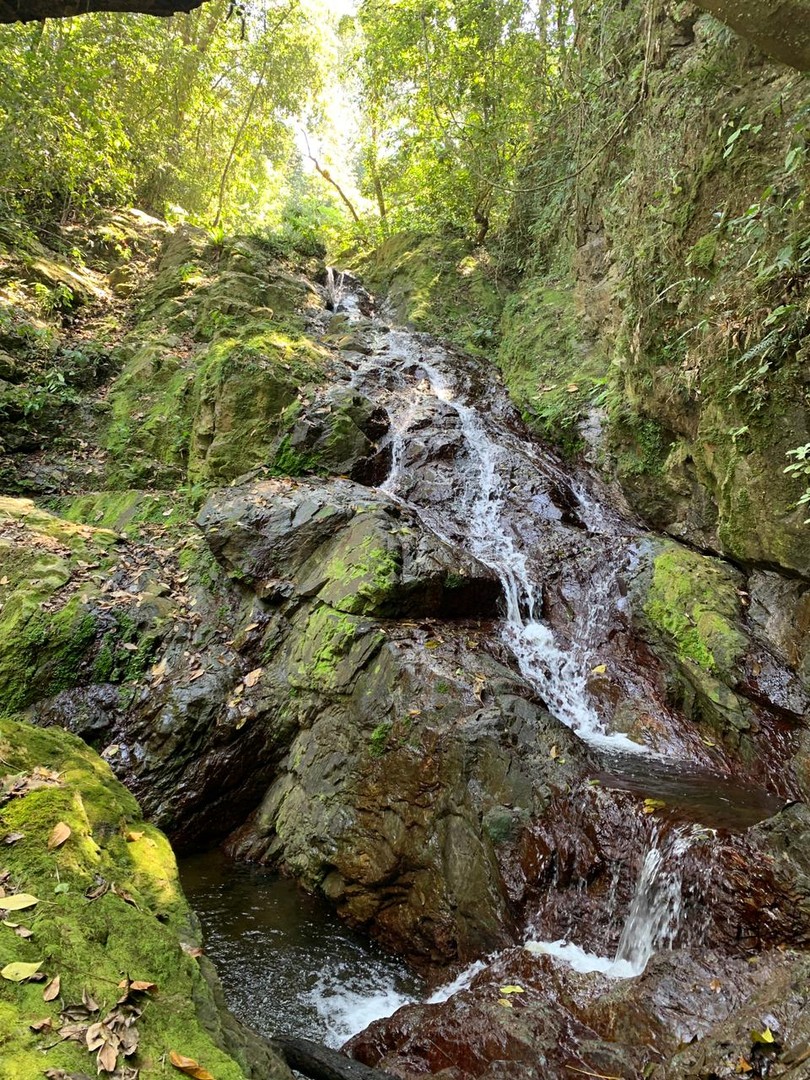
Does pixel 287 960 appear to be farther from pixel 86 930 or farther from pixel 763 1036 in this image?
pixel 763 1036

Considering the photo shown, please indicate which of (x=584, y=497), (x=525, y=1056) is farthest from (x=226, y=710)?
(x=584, y=497)

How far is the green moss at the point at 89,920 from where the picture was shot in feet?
5.92

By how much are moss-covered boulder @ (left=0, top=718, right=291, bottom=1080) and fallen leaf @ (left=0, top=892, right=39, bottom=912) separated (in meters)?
0.02

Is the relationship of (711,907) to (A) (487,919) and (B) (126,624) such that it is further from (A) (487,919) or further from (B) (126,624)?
(B) (126,624)

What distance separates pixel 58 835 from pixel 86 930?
49 cm

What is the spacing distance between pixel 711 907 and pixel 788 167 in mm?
5860

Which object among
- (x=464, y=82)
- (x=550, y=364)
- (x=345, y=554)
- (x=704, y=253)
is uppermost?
(x=464, y=82)

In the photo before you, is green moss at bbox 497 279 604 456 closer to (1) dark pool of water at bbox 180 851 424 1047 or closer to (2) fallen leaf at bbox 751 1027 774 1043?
(1) dark pool of water at bbox 180 851 424 1047

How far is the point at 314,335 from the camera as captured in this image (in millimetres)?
14250

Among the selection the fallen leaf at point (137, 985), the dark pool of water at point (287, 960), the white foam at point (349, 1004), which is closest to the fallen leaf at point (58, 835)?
the fallen leaf at point (137, 985)

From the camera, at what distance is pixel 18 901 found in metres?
2.17

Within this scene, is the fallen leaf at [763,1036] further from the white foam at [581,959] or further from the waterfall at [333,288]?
the waterfall at [333,288]

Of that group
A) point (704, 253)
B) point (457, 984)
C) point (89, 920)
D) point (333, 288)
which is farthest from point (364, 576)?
point (333, 288)

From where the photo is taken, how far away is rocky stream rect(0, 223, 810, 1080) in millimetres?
3762
